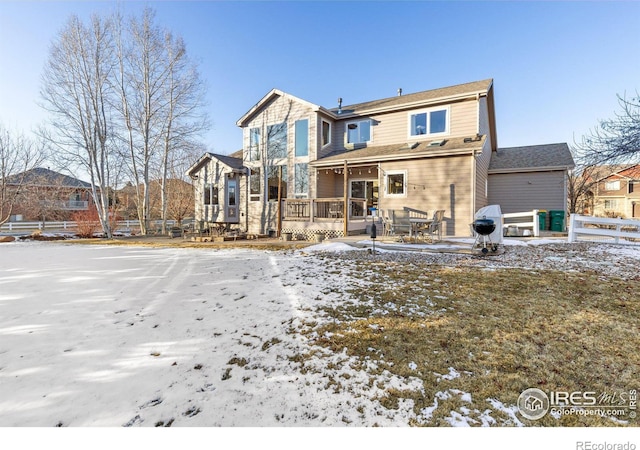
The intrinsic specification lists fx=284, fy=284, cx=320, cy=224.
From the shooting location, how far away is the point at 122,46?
17.5 meters

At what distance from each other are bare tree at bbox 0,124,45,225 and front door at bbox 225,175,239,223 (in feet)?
36.9

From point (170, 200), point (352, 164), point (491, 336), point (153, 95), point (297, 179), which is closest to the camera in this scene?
point (491, 336)

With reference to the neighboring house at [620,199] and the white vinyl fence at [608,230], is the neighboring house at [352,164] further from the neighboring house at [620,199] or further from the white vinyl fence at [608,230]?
the neighboring house at [620,199]

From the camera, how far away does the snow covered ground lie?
7.32ft

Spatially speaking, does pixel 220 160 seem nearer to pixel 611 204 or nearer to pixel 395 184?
pixel 395 184

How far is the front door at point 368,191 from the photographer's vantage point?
15.3 meters

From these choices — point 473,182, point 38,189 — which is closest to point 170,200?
point 38,189

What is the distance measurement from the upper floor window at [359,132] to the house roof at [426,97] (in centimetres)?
59

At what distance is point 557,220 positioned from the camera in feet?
45.7

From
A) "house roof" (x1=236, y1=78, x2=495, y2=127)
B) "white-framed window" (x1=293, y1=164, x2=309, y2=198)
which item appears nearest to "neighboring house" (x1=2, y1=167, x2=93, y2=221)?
"house roof" (x1=236, y1=78, x2=495, y2=127)

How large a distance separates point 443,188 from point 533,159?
6.91 m

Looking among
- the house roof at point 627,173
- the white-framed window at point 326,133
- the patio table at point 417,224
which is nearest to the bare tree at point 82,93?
the white-framed window at point 326,133
